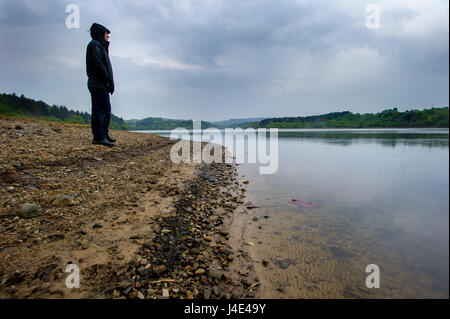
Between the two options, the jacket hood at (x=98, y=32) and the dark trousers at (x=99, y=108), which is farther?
the dark trousers at (x=99, y=108)

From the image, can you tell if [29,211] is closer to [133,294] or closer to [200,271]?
[133,294]

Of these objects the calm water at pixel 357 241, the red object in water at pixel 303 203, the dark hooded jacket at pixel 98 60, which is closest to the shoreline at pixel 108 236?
the calm water at pixel 357 241

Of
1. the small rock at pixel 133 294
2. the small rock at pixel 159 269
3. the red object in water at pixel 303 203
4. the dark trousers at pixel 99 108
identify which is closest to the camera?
the small rock at pixel 133 294

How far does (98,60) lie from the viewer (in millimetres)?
6934

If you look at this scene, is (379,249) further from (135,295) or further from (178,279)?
(135,295)

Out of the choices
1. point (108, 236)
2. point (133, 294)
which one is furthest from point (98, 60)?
point (133, 294)

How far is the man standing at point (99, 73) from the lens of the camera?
6953mm

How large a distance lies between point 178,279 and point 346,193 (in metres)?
5.77

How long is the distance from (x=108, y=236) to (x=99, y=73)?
22.5ft

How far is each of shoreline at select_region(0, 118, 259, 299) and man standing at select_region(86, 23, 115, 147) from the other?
2.77 metres

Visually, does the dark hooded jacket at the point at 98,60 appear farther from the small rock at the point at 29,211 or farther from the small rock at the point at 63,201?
the small rock at the point at 29,211

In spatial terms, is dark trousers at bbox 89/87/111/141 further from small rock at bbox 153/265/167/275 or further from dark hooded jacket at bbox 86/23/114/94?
small rock at bbox 153/265/167/275

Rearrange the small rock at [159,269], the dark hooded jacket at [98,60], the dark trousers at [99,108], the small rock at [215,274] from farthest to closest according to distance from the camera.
Result: 1. the dark trousers at [99,108]
2. the dark hooded jacket at [98,60]
3. the small rock at [215,274]
4. the small rock at [159,269]
